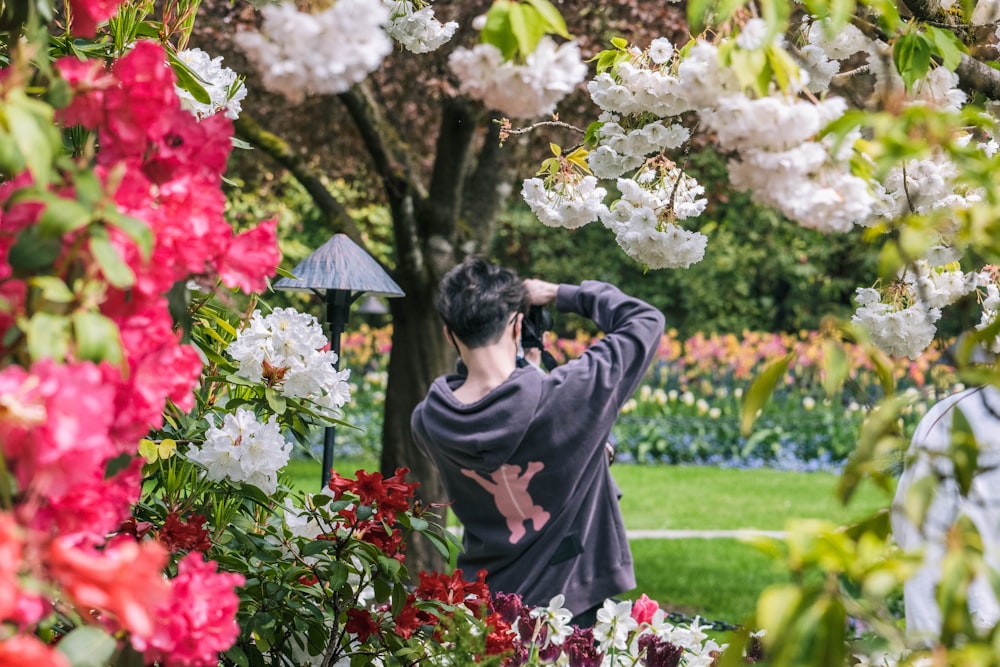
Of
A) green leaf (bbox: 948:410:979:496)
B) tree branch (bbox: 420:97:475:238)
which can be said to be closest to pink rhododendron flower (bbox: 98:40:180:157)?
green leaf (bbox: 948:410:979:496)

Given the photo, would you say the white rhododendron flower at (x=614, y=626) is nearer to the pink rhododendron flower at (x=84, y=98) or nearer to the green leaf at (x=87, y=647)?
the green leaf at (x=87, y=647)

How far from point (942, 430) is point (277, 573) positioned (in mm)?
1221

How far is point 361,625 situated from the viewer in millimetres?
2027

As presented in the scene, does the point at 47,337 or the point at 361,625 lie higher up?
the point at 47,337

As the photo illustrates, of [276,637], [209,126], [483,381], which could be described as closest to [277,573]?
[276,637]

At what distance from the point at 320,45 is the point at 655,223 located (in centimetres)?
Result: 108

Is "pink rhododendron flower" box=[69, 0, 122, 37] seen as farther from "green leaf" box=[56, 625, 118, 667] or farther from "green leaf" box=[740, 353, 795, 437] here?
"green leaf" box=[740, 353, 795, 437]

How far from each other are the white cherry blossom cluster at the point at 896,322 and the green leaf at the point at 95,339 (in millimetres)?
1511

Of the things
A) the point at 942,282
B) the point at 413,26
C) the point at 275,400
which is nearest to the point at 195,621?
the point at 275,400

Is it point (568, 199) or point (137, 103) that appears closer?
point (137, 103)

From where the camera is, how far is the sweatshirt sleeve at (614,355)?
2746 mm

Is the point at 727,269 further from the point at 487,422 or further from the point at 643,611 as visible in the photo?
the point at 643,611

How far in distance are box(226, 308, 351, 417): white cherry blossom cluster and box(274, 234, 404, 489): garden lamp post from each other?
4.35 feet

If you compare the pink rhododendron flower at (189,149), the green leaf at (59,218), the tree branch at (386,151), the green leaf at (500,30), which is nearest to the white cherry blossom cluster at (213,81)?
the pink rhododendron flower at (189,149)
